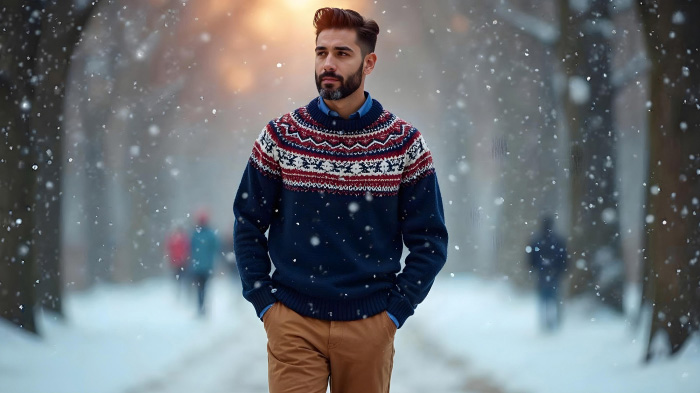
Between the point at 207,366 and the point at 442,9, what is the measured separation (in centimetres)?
715

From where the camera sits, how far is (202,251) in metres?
8.41

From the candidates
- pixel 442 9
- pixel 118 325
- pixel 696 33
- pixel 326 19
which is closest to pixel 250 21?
pixel 442 9

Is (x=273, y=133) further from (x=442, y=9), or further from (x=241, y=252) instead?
(x=442, y=9)

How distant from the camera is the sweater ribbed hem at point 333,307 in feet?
8.19

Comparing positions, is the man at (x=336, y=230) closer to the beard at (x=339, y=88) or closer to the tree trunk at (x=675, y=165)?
the beard at (x=339, y=88)

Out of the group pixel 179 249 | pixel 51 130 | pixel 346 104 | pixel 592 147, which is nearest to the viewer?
pixel 346 104

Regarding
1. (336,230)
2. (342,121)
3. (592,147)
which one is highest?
(592,147)

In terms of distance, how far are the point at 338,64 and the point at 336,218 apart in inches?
20.6

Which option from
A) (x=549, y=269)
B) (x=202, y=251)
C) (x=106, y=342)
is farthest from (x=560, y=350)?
(x=202, y=251)

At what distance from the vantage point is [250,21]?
12477 mm

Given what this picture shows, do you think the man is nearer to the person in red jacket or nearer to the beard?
the beard

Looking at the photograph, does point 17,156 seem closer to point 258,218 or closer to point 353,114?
point 258,218

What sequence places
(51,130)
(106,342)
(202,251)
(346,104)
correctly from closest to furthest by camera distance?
(346,104) < (51,130) < (106,342) < (202,251)

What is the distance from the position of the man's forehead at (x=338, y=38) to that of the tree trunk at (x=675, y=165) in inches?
126
